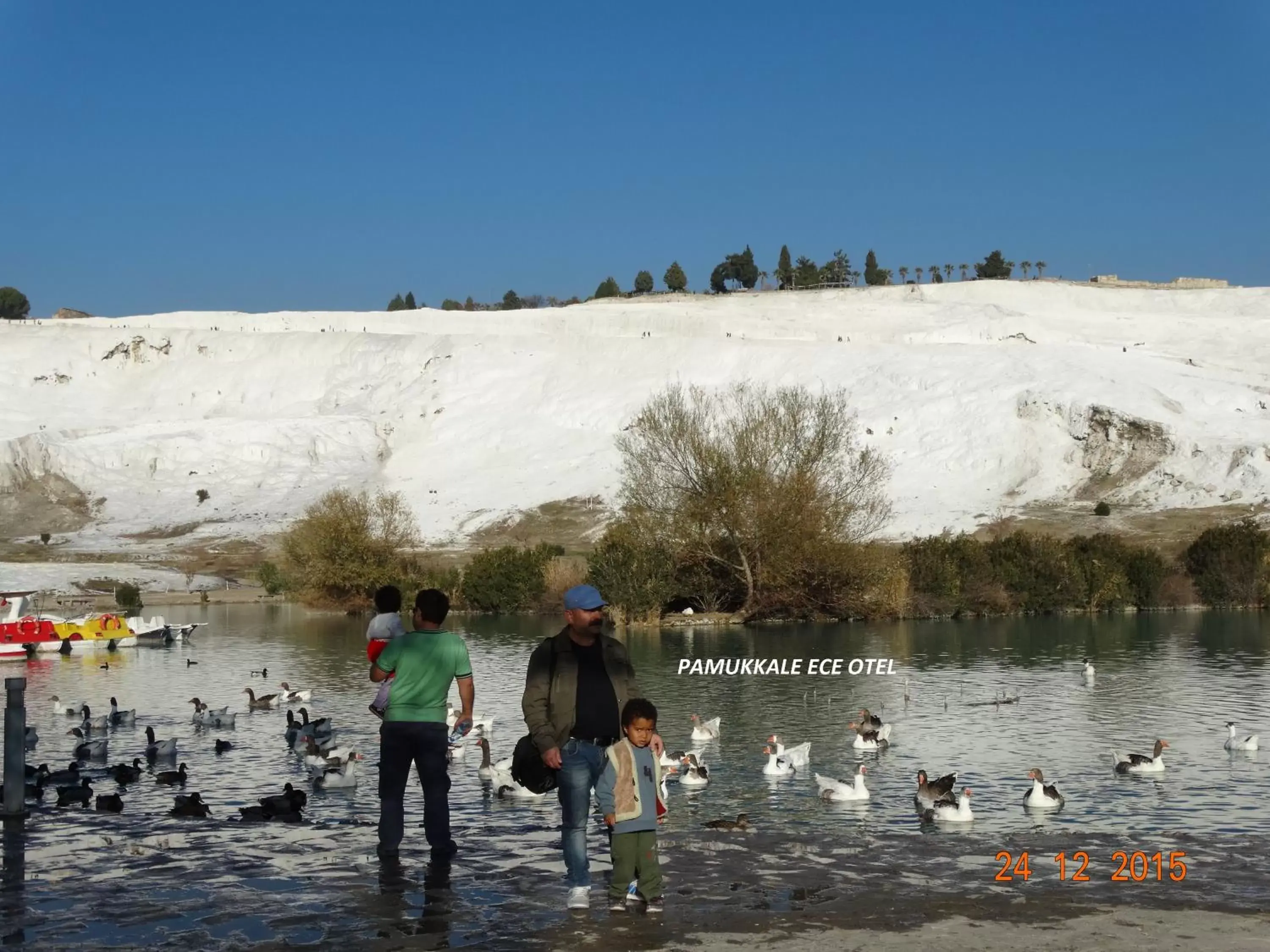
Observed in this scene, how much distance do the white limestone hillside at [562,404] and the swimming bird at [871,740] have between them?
2066 inches

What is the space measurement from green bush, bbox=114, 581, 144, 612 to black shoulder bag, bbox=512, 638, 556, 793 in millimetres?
54155

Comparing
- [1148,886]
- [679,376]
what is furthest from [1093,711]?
[679,376]

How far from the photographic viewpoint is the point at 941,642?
42719 mm

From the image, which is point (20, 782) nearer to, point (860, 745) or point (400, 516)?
point (860, 745)

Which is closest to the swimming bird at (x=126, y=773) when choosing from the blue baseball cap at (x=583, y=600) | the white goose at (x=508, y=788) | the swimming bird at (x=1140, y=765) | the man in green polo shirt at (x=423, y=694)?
the white goose at (x=508, y=788)

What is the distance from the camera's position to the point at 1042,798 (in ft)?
51.9

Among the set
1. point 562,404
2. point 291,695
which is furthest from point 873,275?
point 291,695

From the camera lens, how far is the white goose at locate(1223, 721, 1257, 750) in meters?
20.3

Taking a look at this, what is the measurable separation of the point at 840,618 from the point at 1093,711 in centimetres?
2717

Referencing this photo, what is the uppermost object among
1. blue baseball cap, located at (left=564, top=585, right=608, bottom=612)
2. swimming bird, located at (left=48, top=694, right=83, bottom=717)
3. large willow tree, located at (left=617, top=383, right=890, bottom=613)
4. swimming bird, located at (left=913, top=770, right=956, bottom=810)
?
large willow tree, located at (left=617, top=383, right=890, bottom=613)

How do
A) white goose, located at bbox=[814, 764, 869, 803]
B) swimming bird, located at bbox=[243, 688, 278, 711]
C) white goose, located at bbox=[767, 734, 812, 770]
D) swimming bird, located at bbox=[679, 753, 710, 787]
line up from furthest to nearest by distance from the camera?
swimming bird, located at bbox=[243, 688, 278, 711], white goose, located at bbox=[767, 734, 812, 770], swimming bird, located at bbox=[679, 753, 710, 787], white goose, located at bbox=[814, 764, 869, 803]

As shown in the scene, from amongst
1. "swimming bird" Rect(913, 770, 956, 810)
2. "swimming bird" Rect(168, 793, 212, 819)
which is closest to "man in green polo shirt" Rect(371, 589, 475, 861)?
"swimming bird" Rect(168, 793, 212, 819)

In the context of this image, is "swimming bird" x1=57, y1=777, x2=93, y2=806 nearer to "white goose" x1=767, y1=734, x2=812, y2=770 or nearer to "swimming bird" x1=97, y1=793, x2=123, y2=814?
"swimming bird" x1=97, y1=793, x2=123, y2=814

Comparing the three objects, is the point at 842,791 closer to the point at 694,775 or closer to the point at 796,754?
the point at 694,775
